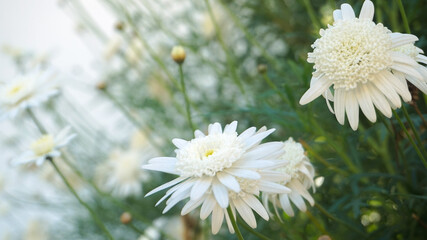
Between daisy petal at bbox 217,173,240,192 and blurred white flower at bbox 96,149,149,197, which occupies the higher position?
daisy petal at bbox 217,173,240,192

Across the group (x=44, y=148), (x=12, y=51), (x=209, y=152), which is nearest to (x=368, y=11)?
(x=209, y=152)

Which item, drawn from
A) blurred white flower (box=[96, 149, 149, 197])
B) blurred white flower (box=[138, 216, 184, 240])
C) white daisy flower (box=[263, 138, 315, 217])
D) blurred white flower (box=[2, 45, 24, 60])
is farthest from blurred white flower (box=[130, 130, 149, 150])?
white daisy flower (box=[263, 138, 315, 217])

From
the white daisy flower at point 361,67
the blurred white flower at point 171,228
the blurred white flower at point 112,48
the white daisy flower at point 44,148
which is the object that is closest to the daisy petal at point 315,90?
the white daisy flower at point 361,67

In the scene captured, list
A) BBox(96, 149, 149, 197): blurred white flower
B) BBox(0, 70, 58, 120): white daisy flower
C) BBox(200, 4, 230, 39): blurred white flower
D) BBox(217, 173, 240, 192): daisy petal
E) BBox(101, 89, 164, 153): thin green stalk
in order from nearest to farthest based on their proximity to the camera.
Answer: BBox(217, 173, 240, 192): daisy petal, BBox(0, 70, 58, 120): white daisy flower, BBox(101, 89, 164, 153): thin green stalk, BBox(96, 149, 149, 197): blurred white flower, BBox(200, 4, 230, 39): blurred white flower

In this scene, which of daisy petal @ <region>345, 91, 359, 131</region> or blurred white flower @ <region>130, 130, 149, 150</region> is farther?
blurred white flower @ <region>130, 130, 149, 150</region>

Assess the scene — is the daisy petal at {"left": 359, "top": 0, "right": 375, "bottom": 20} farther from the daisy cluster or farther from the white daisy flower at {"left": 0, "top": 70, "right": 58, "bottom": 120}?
the white daisy flower at {"left": 0, "top": 70, "right": 58, "bottom": 120}

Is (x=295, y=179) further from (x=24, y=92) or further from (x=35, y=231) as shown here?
(x=35, y=231)

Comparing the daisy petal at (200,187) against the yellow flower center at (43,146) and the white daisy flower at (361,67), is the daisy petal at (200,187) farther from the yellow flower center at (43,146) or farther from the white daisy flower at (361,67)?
the yellow flower center at (43,146)
